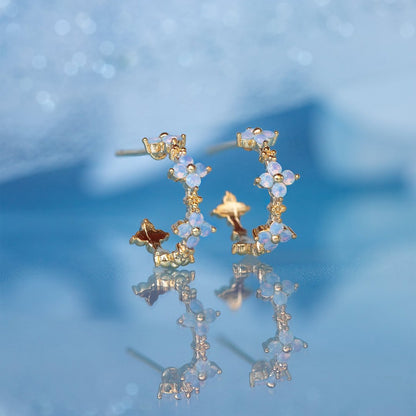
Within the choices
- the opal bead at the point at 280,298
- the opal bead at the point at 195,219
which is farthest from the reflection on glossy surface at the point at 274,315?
the opal bead at the point at 195,219

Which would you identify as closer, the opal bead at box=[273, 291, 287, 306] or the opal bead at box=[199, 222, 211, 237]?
the opal bead at box=[273, 291, 287, 306]

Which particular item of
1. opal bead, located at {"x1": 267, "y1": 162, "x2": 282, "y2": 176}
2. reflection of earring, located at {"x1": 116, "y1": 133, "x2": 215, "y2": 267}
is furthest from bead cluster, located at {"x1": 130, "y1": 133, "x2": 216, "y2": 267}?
opal bead, located at {"x1": 267, "y1": 162, "x2": 282, "y2": 176}

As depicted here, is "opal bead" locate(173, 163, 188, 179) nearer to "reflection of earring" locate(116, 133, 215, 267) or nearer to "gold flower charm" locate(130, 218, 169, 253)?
"reflection of earring" locate(116, 133, 215, 267)

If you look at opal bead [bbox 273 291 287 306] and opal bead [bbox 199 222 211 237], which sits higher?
opal bead [bbox 199 222 211 237]

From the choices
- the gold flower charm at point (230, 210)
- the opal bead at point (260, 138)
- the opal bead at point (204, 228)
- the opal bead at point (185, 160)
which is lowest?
the opal bead at point (204, 228)

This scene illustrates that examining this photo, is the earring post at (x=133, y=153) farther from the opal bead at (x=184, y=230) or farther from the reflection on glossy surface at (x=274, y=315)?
the reflection on glossy surface at (x=274, y=315)

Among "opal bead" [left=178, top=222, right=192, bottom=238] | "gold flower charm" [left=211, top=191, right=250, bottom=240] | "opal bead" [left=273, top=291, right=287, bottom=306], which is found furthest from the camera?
"gold flower charm" [left=211, top=191, right=250, bottom=240]

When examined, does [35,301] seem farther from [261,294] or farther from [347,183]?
[347,183]

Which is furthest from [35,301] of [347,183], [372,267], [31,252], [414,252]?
[347,183]

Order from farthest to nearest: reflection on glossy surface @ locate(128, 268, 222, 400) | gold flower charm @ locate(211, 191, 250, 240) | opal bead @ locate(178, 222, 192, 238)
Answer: gold flower charm @ locate(211, 191, 250, 240), opal bead @ locate(178, 222, 192, 238), reflection on glossy surface @ locate(128, 268, 222, 400)
